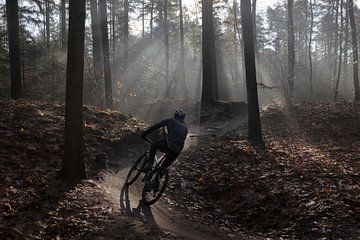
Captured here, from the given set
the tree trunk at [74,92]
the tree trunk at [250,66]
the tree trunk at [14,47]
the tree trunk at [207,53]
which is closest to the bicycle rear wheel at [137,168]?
the tree trunk at [74,92]

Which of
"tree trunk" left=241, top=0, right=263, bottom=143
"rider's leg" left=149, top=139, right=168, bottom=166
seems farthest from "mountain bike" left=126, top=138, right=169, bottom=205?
"tree trunk" left=241, top=0, right=263, bottom=143

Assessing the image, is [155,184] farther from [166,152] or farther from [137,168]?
[137,168]

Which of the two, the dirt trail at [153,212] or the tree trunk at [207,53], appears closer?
the dirt trail at [153,212]

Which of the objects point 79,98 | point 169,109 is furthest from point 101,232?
point 169,109

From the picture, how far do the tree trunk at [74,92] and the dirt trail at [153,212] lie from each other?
106 cm

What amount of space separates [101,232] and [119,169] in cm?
484

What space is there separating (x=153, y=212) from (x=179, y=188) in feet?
7.22

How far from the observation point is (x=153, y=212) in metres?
8.52

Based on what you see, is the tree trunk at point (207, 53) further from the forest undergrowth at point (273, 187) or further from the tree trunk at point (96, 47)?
the forest undergrowth at point (273, 187)

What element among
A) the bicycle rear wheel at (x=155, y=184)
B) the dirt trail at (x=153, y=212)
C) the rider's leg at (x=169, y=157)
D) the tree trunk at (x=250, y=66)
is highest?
the tree trunk at (x=250, y=66)

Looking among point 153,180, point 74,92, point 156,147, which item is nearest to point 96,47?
point 74,92

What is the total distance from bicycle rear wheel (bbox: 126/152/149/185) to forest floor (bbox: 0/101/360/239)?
9.3 inches

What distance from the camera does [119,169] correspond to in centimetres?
1141

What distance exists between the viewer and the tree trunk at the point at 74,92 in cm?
885
